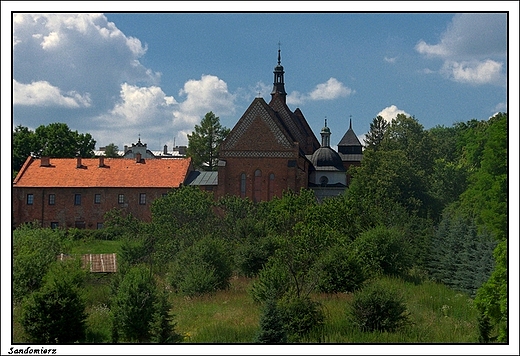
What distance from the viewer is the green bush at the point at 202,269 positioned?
2138cm

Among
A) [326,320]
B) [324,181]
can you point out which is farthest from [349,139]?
[326,320]

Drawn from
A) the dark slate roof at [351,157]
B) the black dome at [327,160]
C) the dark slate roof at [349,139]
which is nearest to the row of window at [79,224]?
the black dome at [327,160]

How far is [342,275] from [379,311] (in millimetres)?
4204

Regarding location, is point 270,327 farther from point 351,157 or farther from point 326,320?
point 351,157

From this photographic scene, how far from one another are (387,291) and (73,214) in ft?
124

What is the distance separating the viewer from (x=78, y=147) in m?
64.8

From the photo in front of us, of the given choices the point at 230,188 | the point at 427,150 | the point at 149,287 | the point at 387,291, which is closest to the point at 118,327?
the point at 149,287

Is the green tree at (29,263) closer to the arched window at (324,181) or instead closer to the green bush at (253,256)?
the green bush at (253,256)

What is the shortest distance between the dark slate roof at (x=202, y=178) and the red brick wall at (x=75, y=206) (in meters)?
2.48

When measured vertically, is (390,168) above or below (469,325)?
above

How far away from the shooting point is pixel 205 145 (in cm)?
6562

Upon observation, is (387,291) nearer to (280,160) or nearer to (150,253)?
(150,253)

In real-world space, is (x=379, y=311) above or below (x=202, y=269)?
below

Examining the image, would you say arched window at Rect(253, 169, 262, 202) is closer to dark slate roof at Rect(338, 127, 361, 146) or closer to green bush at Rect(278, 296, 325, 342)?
dark slate roof at Rect(338, 127, 361, 146)
